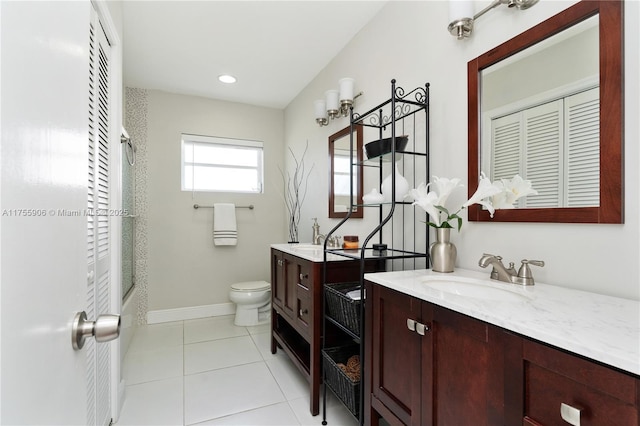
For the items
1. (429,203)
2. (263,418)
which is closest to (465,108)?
(429,203)

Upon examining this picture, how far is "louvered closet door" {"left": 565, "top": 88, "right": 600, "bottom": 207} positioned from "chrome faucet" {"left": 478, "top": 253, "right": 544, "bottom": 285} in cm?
25

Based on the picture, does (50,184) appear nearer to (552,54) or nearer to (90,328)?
(90,328)

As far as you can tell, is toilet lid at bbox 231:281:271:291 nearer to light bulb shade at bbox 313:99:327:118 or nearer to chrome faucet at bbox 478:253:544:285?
light bulb shade at bbox 313:99:327:118

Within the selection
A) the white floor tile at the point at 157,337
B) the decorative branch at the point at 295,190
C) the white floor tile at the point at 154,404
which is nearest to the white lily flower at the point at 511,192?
the white floor tile at the point at 154,404

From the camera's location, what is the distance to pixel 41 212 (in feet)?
1.39

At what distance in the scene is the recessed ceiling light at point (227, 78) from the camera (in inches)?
120

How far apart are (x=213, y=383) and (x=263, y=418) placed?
0.55 meters

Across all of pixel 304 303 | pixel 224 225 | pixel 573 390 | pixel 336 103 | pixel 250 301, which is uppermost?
pixel 336 103

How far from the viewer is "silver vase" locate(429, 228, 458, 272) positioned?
4.53 ft

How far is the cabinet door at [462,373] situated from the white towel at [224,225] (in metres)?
2.86

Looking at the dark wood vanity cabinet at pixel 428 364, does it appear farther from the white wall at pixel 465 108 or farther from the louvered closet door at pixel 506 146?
the louvered closet door at pixel 506 146

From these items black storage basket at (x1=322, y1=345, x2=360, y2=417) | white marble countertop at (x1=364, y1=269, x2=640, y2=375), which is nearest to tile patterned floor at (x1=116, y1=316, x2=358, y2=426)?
black storage basket at (x1=322, y1=345, x2=360, y2=417)

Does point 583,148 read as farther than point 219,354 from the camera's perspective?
No

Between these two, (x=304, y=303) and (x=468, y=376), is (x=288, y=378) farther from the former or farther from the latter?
(x=468, y=376)
